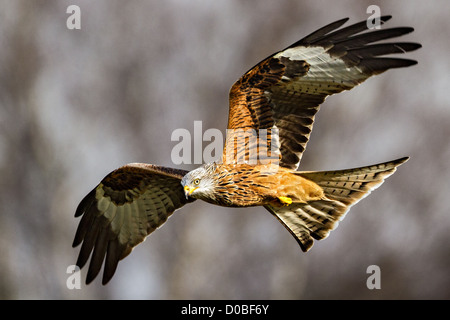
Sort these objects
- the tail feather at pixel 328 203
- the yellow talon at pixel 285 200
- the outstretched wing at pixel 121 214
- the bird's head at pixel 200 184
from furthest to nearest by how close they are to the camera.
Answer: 1. the outstretched wing at pixel 121 214
2. the tail feather at pixel 328 203
3. the yellow talon at pixel 285 200
4. the bird's head at pixel 200 184

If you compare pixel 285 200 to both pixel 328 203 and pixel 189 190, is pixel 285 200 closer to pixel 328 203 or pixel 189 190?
pixel 328 203

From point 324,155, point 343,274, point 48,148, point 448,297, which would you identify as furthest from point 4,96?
point 448,297

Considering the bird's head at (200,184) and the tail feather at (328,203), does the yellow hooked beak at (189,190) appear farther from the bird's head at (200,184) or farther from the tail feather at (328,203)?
the tail feather at (328,203)

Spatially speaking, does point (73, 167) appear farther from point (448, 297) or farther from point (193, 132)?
point (448, 297)

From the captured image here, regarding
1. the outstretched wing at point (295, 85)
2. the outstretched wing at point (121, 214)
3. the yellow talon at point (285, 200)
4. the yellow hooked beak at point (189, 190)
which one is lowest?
the outstretched wing at point (121, 214)

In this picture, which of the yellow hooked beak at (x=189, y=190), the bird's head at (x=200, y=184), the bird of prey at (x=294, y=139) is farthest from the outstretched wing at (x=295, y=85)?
the yellow hooked beak at (x=189, y=190)

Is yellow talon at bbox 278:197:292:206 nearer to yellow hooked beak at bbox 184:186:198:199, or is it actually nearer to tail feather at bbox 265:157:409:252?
tail feather at bbox 265:157:409:252

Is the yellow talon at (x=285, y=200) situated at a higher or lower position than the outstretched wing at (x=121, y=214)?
higher
